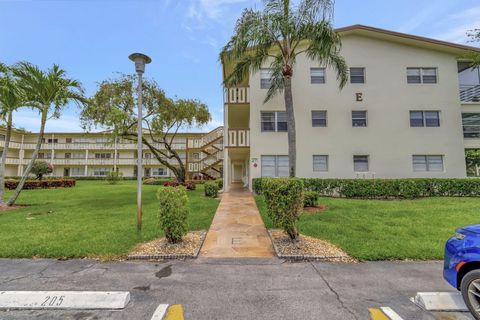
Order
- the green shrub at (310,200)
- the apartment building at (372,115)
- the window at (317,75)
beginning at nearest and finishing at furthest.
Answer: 1. the green shrub at (310,200)
2. the apartment building at (372,115)
3. the window at (317,75)

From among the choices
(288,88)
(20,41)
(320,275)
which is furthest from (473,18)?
(20,41)

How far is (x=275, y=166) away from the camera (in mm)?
14820

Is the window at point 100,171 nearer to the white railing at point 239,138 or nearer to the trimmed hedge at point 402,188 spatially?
the white railing at point 239,138

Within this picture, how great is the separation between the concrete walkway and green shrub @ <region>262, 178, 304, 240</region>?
731 mm

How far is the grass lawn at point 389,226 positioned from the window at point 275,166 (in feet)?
14.9

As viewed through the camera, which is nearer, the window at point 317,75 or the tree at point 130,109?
the tree at point 130,109

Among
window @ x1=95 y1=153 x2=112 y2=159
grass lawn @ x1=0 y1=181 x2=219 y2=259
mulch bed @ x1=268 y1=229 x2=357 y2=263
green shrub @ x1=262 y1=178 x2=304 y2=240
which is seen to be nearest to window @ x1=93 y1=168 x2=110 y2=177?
window @ x1=95 y1=153 x2=112 y2=159

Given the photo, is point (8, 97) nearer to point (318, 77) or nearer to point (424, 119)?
point (318, 77)

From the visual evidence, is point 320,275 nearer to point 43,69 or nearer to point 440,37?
point 43,69

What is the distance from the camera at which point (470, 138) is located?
1519cm

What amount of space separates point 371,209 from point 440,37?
14232mm

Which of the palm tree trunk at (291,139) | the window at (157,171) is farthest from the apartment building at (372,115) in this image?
the window at (157,171)

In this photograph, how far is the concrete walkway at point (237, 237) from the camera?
5289 millimetres

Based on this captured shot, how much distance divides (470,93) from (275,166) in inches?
586
